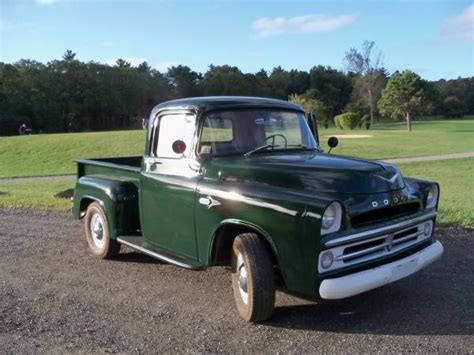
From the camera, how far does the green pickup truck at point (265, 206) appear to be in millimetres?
3949

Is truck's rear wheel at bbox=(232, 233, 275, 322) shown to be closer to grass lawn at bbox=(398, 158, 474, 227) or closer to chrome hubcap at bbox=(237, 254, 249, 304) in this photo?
chrome hubcap at bbox=(237, 254, 249, 304)

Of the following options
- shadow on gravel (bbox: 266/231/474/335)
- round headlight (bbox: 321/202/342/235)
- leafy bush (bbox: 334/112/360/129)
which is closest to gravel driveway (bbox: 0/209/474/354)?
shadow on gravel (bbox: 266/231/474/335)

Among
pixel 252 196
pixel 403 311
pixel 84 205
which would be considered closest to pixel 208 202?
pixel 252 196

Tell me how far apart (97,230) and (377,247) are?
3.83 meters

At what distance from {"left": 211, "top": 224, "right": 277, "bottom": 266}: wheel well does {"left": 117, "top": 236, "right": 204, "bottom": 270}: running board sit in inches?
7.9

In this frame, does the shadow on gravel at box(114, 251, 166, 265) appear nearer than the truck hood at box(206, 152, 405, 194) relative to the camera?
No

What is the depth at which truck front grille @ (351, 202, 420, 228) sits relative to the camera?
411cm

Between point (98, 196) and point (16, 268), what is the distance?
4.20 ft

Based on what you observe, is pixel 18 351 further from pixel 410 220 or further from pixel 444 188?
pixel 444 188

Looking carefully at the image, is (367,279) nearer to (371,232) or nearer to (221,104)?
(371,232)

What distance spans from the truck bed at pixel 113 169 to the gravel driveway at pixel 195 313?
1.07 metres

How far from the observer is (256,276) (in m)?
4.16

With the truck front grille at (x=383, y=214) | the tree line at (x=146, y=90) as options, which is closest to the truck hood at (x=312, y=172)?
the truck front grille at (x=383, y=214)

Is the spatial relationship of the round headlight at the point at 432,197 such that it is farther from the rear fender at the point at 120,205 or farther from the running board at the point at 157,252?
the rear fender at the point at 120,205
